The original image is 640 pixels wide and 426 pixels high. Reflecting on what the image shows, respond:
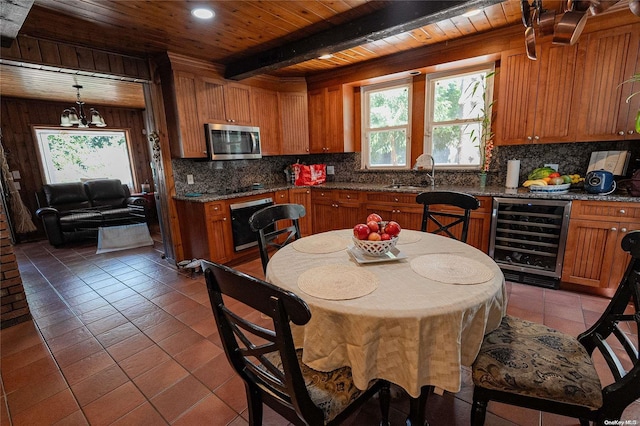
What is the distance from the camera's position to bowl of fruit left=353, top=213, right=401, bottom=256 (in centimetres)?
138

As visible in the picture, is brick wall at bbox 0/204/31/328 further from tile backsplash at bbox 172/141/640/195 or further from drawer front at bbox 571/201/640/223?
drawer front at bbox 571/201/640/223

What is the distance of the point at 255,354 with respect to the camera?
0.98 metres

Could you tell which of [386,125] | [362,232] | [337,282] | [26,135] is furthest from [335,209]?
[26,135]

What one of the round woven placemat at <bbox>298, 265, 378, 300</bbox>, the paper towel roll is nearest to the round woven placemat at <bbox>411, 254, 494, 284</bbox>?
the round woven placemat at <bbox>298, 265, 378, 300</bbox>

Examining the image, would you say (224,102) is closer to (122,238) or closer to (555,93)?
(122,238)

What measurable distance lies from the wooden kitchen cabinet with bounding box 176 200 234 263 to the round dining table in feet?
7.10

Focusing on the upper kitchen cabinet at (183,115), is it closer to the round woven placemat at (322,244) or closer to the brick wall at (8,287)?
the brick wall at (8,287)

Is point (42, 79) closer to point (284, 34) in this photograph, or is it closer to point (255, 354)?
point (284, 34)

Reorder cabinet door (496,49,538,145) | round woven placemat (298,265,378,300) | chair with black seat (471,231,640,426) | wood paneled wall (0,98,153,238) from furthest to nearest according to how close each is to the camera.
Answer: wood paneled wall (0,98,153,238) < cabinet door (496,49,538,145) < round woven placemat (298,265,378,300) < chair with black seat (471,231,640,426)

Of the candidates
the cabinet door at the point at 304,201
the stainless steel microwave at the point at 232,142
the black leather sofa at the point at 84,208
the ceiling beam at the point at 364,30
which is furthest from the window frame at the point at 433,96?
the black leather sofa at the point at 84,208

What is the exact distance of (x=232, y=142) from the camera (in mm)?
3619

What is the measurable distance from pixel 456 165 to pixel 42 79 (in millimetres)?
5715

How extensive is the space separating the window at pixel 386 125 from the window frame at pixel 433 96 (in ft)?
0.78

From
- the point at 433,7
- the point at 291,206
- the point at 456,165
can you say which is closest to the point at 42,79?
the point at 291,206
